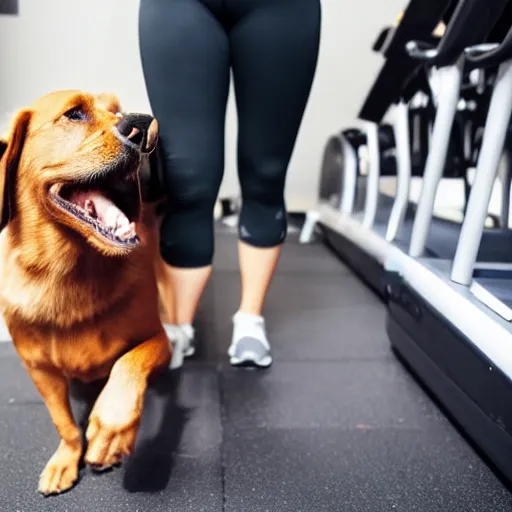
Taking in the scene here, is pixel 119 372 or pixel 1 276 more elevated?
pixel 1 276

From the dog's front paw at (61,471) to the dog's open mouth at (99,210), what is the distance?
46cm

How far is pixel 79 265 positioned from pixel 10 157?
0.65ft

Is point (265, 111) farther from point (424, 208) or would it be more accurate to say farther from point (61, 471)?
point (61, 471)

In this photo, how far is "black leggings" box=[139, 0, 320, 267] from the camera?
104 centimetres

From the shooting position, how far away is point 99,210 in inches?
32.3

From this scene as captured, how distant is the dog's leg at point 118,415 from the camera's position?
83 centimetres

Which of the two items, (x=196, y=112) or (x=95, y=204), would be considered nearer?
(x=95, y=204)

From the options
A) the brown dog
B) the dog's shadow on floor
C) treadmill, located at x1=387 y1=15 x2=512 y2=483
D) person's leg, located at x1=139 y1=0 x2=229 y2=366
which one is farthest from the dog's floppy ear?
treadmill, located at x1=387 y1=15 x2=512 y2=483

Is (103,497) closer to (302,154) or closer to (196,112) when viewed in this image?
(196,112)

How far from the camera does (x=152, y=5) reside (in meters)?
1.03

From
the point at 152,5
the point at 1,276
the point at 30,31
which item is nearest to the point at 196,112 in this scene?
the point at 152,5

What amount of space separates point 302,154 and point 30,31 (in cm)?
226

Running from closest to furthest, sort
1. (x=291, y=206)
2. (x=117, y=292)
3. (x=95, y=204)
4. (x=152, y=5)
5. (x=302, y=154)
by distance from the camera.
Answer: (x=95, y=204) → (x=117, y=292) → (x=152, y=5) → (x=302, y=154) → (x=291, y=206)

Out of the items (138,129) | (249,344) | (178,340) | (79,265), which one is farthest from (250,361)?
(138,129)
